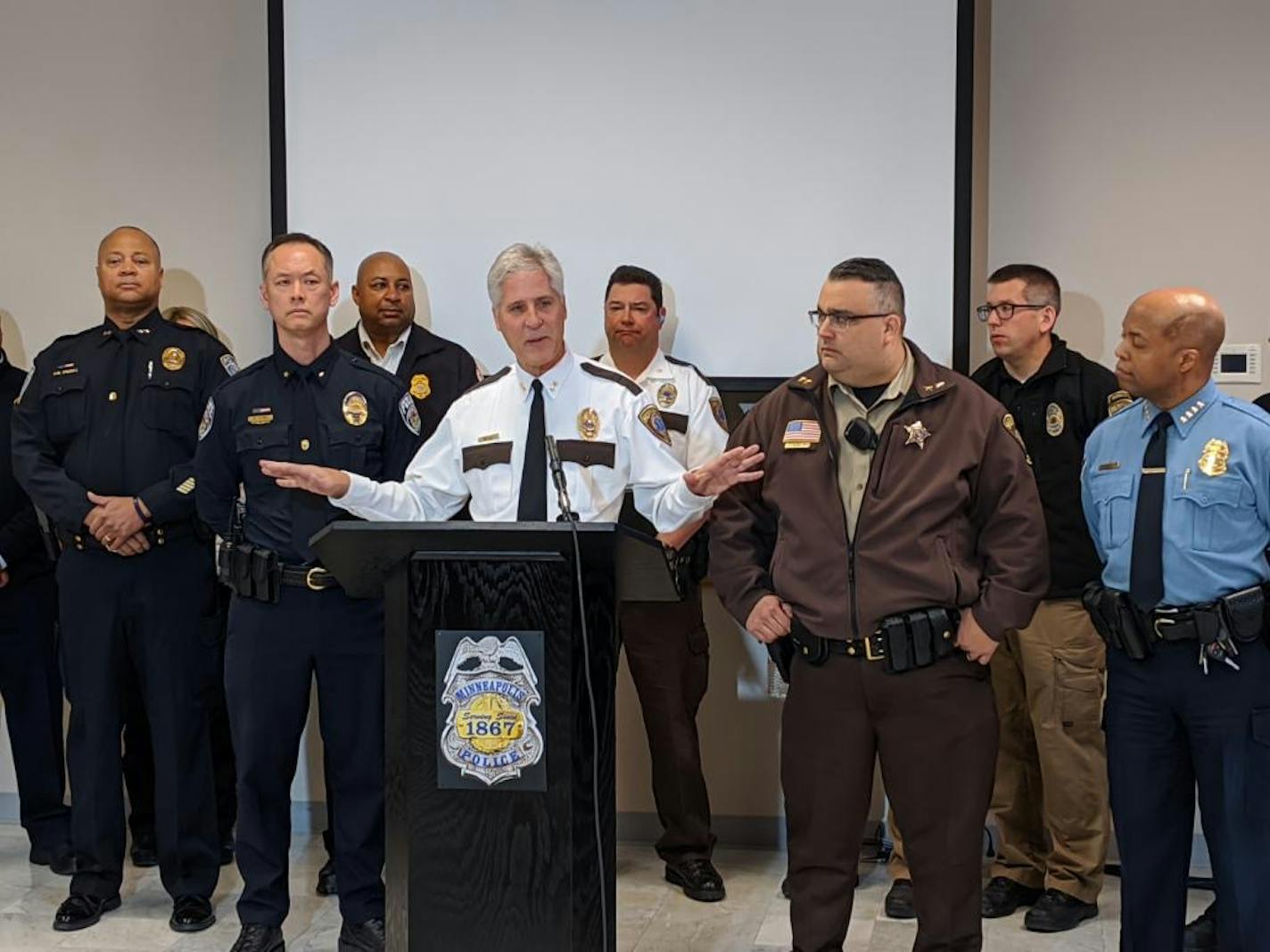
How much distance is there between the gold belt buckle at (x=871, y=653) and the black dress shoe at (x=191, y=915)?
2.13 metres

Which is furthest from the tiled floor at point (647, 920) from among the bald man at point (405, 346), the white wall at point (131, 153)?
the white wall at point (131, 153)

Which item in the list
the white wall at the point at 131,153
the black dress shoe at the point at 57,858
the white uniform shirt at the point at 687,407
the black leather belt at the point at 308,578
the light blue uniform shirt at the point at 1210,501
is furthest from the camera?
the white wall at the point at 131,153

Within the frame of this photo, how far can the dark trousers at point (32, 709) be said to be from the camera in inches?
192

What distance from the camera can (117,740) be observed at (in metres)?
4.33

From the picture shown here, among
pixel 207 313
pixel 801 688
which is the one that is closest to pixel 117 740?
pixel 207 313

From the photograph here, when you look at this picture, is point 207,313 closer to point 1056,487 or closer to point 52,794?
point 52,794

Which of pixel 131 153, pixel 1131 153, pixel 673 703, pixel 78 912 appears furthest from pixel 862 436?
pixel 131 153

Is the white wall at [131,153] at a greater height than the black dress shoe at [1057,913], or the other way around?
the white wall at [131,153]

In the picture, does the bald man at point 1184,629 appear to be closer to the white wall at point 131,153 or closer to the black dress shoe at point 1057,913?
the black dress shoe at point 1057,913

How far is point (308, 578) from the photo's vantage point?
372cm

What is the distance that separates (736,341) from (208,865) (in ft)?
7.29

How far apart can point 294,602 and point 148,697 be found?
2.69 ft

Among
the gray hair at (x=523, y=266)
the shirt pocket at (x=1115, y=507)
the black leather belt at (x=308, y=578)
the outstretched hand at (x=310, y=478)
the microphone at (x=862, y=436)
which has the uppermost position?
the gray hair at (x=523, y=266)

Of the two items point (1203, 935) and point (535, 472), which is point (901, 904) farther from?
point (535, 472)
